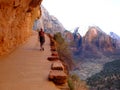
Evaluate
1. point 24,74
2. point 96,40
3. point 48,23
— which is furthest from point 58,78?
point 96,40

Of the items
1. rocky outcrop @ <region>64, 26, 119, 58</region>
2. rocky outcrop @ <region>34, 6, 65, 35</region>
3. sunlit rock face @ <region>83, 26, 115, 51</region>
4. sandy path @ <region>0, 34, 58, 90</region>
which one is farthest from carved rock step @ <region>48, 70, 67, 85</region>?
sunlit rock face @ <region>83, 26, 115, 51</region>

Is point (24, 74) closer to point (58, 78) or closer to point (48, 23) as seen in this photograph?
point (58, 78)

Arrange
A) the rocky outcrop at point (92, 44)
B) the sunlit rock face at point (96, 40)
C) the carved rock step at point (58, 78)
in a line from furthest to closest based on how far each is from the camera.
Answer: the sunlit rock face at point (96, 40) < the rocky outcrop at point (92, 44) < the carved rock step at point (58, 78)

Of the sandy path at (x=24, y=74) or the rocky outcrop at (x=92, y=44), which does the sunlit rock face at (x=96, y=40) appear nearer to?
the rocky outcrop at (x=92, y=44)

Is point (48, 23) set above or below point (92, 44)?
above

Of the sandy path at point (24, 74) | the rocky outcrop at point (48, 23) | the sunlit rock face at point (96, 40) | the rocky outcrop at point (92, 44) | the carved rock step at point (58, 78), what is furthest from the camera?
the sunlit rock face at point (96, 40)

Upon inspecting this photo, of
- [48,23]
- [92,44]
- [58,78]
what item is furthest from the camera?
[92,44]

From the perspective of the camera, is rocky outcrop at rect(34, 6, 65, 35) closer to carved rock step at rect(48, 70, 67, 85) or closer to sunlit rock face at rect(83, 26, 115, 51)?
sunlit rock face at rect(83, 26, 115, 51)

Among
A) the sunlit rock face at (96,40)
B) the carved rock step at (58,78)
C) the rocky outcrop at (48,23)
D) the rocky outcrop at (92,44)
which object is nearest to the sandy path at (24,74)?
the carved rock step at (58,78)

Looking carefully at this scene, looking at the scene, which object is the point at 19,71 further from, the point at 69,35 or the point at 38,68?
the point at 69,35

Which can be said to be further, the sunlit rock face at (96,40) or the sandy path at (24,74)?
the sunlit rock face at (96,40)

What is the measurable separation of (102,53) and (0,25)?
11107 cm

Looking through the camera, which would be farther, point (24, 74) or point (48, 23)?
point (48, 23)

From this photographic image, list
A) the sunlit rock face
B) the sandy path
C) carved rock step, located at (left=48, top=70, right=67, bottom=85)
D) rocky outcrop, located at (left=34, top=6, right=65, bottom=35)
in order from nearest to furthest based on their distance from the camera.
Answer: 1. the sandy path
2. carved rock step, located at (left=48, top=70, right=67, bottom=85)
3. rocky outcrop, located at (left=34, top=6, right=65, bottom=35)
4. the sunlit rock face
